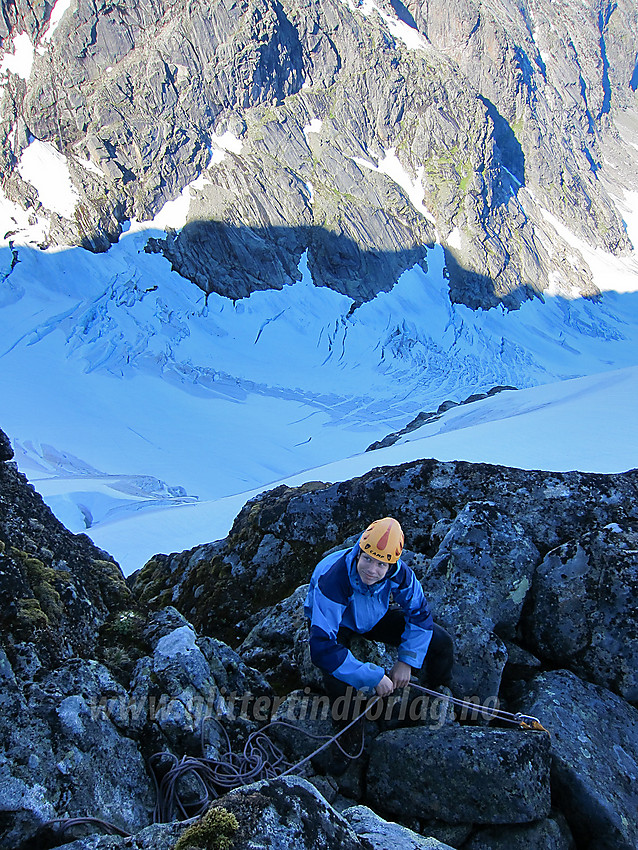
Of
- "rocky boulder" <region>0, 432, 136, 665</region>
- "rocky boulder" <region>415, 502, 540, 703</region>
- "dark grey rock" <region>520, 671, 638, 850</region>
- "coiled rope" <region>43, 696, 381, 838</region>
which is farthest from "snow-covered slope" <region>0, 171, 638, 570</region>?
"coiled rope" <region>43, 696, 381, 838</region>

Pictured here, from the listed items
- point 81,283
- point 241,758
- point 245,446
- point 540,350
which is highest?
point 81,283

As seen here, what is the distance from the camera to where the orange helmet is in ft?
11.2

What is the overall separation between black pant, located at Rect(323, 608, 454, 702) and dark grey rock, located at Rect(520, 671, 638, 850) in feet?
2.12

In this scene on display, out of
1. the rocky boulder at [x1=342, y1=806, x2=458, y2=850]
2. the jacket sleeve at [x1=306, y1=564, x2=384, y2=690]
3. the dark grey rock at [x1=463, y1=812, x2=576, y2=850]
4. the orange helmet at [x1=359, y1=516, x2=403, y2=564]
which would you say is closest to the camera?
the rocky boulder at [x1=342, y1=806, x2=458, y2=850]

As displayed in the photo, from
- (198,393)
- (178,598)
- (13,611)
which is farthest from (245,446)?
(13,611)

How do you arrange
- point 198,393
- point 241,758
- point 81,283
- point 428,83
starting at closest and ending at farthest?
point 241,758, point 198,393, point 81,283, point 428,83

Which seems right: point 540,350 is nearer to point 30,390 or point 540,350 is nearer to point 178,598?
point 30,390

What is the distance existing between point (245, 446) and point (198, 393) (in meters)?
11.4

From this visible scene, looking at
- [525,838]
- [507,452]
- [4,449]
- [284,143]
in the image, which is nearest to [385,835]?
[525,838]

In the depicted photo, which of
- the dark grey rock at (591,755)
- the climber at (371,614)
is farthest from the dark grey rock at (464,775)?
the climber at (371,614)

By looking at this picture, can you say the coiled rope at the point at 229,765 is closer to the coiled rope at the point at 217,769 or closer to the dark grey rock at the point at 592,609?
the coiled rope at the point at 217,769

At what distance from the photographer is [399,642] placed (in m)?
4.10

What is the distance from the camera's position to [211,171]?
6625 centimetres

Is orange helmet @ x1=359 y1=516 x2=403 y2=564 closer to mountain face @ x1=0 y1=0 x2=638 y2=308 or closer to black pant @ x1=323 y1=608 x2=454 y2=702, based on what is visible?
black pant @ x1=323 y1=608 x2=454 y2=702
